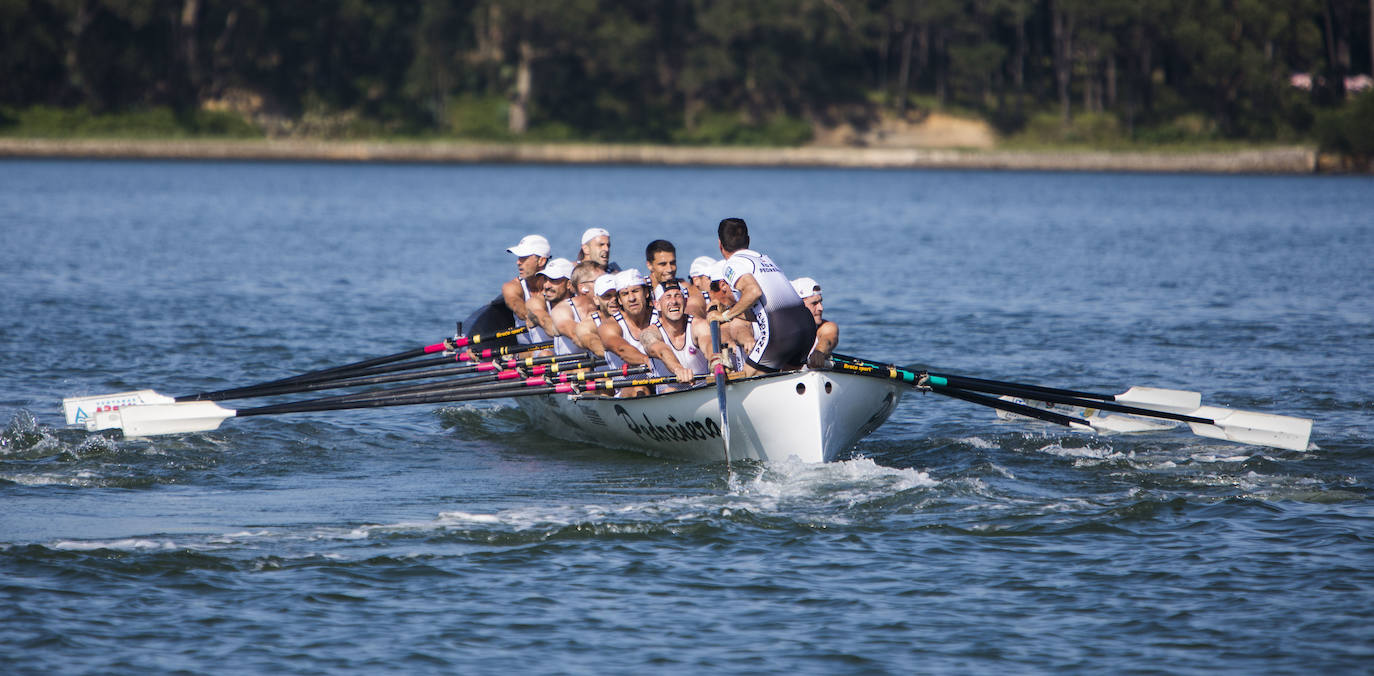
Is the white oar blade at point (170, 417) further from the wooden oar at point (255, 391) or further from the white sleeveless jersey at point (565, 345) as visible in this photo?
the white sleeveless jersey at point (565, 345)

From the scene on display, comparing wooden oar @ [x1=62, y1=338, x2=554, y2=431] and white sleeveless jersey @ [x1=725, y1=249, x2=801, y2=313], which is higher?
white sleeveless jersey @ [x1=725, y1=249, x2=801, y2=313]

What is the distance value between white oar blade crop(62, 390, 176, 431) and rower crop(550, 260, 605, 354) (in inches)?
167

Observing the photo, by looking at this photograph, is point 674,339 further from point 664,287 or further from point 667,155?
point 667,155

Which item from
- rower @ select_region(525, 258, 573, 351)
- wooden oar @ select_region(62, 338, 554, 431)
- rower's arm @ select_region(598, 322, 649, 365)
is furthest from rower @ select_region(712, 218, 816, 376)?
wooden oar @ select_region(62, 338, 554, 431)

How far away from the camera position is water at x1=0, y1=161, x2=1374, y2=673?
381 inches

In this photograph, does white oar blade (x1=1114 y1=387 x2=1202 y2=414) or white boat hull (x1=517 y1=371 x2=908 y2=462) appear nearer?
white boat hull (x1=517 y1=371 x2=908 y2=462)

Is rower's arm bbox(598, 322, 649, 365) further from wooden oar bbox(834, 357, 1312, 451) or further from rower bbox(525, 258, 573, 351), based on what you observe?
wooden oar bbox(834, 357, 1312, 451)

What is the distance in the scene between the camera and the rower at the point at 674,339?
1396 cm

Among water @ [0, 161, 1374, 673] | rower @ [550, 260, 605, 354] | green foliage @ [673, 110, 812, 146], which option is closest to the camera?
water @ [0, 161, 1374, 673]

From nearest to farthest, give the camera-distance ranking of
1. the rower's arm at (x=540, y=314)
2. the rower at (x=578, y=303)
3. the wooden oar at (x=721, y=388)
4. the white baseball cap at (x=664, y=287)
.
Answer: the wooden oar at (x=721, y=388) → the white baseball cap at (x=664, y=287) → the rower at (x=578, y=303) → the rower's arm at (x=540, y=314)

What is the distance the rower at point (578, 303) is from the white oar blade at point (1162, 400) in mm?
5767

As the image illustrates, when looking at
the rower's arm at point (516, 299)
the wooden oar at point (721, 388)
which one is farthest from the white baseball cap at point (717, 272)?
the rower's arm at point (516, 299)

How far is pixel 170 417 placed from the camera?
47.5ft

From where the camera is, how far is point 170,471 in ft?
46.9
